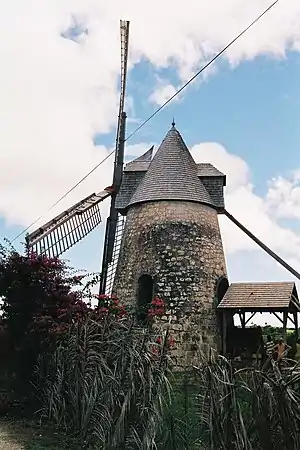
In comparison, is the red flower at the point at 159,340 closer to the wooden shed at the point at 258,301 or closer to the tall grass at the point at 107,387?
the tall grass at the point at 107,387

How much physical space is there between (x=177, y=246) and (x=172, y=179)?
2.27 m

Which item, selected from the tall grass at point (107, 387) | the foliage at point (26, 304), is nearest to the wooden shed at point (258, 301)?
the foliage at point (26, 304)

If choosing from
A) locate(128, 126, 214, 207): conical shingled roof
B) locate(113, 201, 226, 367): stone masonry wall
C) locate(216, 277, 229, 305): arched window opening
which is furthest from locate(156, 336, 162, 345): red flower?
locate(128, 126, 214, 207): conical shingled roof

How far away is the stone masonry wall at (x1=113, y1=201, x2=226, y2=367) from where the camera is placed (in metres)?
16.5

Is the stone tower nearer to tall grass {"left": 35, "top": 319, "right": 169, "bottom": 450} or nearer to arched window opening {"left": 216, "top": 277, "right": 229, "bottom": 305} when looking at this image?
arched window opening {"left": 216, "top": 277, "right": 229, "bottom": 305}

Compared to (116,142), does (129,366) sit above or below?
below

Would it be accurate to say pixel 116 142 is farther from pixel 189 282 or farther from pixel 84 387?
pixel 84 387

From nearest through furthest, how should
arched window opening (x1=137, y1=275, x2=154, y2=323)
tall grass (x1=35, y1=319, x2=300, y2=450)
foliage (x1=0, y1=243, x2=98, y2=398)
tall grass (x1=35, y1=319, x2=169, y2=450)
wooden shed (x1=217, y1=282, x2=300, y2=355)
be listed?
1. tall grass (x1=35, y1=319, x2=300, y2=450)
2. tall grass (x1=35, y1=319, x2=169, y2=450)
3. foliage (x1=0, y1=243, x2=98, y2=398)
4. wooden shed (x1=217, y1=282, x2=300, y2=355)
5. arched window opening (x1=137, y1=275, x2=154, y2=323)

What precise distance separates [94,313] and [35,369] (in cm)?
169

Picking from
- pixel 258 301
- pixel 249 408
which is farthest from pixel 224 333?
pixel 249 408

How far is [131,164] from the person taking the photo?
2039 centimetres

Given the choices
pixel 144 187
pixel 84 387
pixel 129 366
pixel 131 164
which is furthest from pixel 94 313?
pixel 131 164

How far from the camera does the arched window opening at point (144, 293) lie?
1720cm

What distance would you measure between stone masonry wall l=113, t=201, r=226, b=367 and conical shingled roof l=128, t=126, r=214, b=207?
259mm
